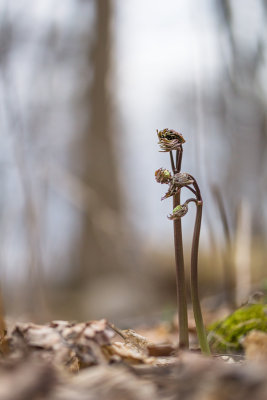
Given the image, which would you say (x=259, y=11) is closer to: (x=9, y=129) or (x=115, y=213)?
(x=9, y=129)

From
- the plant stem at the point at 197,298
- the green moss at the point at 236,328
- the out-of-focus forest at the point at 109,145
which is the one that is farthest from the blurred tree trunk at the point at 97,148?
the plant stem at the point at 197,298

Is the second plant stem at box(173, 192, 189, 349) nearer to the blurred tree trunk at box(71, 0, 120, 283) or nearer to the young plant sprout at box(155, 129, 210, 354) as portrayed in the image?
the young plant sprout at box(155, 129, 210, 354)

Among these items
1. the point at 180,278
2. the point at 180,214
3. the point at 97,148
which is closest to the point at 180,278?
the point at 180,278

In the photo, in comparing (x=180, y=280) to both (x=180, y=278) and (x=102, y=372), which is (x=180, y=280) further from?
(x=102, y=372)

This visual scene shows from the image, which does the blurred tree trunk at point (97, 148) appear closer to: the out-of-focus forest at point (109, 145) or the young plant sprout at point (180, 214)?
the out-of-focus forest at point (109, 145)

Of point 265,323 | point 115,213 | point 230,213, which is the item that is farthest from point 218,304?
point 115,213

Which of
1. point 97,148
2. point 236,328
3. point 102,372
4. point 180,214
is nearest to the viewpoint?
point 102,372
